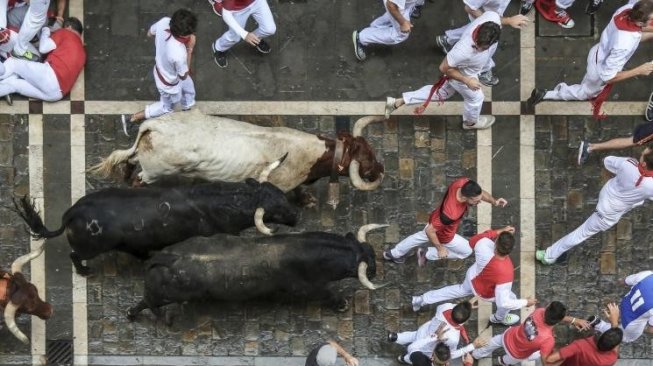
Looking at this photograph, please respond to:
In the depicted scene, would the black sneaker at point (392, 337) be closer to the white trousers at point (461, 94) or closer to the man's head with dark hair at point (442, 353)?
the man's head with dark hair at point (442, 353)

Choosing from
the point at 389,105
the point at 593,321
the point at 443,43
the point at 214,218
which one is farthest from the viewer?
the point at 443,43

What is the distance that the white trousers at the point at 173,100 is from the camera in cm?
1212

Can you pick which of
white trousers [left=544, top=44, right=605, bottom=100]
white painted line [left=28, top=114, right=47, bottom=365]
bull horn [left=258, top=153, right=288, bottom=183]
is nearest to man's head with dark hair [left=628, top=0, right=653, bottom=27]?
white trousers [left=544, top=44, right=605, bottom=100]

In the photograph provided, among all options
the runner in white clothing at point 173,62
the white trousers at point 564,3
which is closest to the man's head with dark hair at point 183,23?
the runner in white clothing at point 173,62

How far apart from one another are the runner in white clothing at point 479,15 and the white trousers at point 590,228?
2.37m

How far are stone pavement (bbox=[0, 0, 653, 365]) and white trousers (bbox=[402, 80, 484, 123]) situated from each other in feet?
1.89

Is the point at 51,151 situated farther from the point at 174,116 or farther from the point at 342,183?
the point at 342,183

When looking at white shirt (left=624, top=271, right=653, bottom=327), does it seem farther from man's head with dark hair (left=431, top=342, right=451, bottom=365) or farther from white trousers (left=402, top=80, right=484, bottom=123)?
white trousers (left=402, top=80, right=484, bottom=123)

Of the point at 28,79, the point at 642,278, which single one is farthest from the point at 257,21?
the point at 642,278

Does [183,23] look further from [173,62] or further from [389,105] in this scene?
[389,105]

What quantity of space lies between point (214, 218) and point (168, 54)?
219cm

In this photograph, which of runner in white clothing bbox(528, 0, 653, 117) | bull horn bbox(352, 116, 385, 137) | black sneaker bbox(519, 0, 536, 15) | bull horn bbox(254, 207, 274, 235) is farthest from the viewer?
black sneaker bbox(519, 0, 536, 15)

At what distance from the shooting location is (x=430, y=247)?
12.5 metres

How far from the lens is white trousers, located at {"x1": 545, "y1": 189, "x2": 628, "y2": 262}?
38.0 ft
